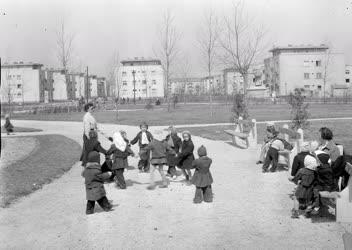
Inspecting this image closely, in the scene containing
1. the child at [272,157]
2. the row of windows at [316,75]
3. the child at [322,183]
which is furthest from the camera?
the row of windows at [316,75]

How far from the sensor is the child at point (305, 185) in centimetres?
707

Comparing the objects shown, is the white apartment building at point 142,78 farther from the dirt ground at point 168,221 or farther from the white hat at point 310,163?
the white hat at point 310,163

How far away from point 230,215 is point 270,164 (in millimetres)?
4962

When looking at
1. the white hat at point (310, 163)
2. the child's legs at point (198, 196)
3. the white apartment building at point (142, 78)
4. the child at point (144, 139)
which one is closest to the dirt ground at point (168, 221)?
the child's legs at point (198, 196)

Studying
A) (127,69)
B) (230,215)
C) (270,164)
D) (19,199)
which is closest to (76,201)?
(19,199)

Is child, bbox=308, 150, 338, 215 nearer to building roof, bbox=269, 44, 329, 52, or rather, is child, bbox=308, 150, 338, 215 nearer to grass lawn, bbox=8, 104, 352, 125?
grass lawn, bbox=8, 104, 352, 125

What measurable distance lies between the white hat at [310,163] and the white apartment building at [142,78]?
97454 millimetres

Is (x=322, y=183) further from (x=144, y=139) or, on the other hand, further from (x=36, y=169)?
(x=36, y=169)

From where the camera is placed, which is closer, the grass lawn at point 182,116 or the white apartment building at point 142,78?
the grass lawn at point 182,116

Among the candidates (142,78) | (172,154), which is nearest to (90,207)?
(172,154)

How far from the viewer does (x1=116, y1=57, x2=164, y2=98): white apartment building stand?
105 m

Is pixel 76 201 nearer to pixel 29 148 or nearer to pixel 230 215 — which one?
pixel 230 215

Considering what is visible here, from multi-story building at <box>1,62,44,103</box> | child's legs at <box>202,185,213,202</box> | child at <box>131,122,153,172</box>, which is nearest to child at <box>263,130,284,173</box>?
child at <box>131,122,153,172</box>

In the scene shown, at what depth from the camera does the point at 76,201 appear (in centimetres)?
833
